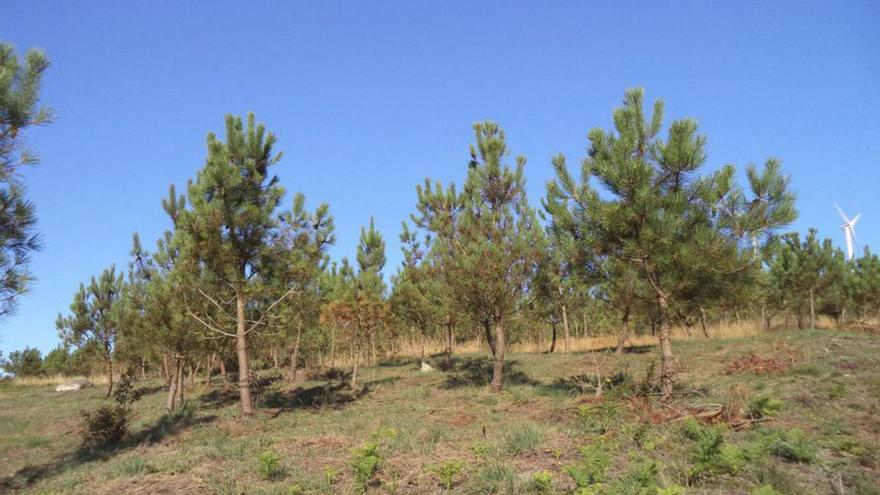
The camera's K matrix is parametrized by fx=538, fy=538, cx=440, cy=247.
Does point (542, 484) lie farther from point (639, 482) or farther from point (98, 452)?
point (98, 452)

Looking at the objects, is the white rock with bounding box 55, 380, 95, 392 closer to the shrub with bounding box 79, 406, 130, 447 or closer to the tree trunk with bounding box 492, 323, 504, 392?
the shrub with bounding box 79, 406, 130, 447

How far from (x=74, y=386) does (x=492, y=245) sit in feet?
97.7

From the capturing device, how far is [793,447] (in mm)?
6090

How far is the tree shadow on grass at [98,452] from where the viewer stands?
9.64 metres

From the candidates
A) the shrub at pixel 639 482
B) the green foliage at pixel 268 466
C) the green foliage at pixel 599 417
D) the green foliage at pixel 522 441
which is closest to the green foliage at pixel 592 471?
the shrub at pixel 639 482

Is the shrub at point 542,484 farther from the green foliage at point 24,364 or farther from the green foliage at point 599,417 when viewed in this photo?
the green foliage at point 24,364

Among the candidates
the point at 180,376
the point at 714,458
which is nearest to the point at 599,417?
the point at 714,458

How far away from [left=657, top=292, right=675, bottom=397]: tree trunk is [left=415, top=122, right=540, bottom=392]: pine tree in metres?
4.57

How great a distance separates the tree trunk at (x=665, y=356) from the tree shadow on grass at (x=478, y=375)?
607 centimetres

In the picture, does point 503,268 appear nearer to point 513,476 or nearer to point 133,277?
point 513,476

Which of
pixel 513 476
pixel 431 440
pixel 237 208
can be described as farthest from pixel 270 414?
pixel 513 476

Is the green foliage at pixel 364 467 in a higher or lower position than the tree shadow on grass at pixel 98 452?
higher

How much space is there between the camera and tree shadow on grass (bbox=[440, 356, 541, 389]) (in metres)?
17.6

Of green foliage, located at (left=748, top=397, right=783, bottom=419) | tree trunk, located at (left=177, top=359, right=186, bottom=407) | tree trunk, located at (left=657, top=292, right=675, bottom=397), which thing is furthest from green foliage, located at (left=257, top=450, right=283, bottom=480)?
tree trunk, located at (left=177, top=359, right=186, bottom=407)
